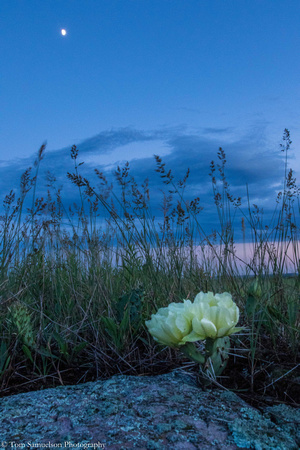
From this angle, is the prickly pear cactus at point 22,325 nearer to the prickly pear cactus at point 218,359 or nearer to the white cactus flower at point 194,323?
the white cactus flower at point 194,323

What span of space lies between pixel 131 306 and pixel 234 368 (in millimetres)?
635

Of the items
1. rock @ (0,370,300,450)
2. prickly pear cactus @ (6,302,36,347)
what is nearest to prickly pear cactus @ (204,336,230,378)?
rock @ (0,370,300,450)

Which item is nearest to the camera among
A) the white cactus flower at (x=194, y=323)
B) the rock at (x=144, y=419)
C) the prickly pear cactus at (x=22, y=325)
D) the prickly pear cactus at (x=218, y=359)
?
the rock at (x=144, y=419)

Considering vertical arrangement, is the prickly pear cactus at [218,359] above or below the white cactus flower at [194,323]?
below

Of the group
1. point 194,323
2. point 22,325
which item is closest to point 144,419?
point 194,323

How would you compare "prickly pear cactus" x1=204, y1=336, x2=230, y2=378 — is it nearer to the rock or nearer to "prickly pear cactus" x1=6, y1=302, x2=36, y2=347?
the rock

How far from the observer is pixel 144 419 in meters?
1.34

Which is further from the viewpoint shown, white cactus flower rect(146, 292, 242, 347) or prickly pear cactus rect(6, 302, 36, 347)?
prickly pear cactus rect(6, 302, 36, 347)

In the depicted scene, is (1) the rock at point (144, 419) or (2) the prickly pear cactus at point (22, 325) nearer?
(1) the rock at point (144, 419)

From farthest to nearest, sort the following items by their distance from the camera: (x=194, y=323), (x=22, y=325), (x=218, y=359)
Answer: (x=22, y=325) → (x=218, y=359) → (x=194, y=323)

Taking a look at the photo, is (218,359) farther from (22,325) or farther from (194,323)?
(22,325)

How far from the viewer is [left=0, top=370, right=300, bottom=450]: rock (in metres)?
1.25

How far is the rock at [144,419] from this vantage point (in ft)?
4.09

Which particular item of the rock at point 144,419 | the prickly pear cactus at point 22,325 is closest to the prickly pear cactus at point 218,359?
the rock at point 144,419
